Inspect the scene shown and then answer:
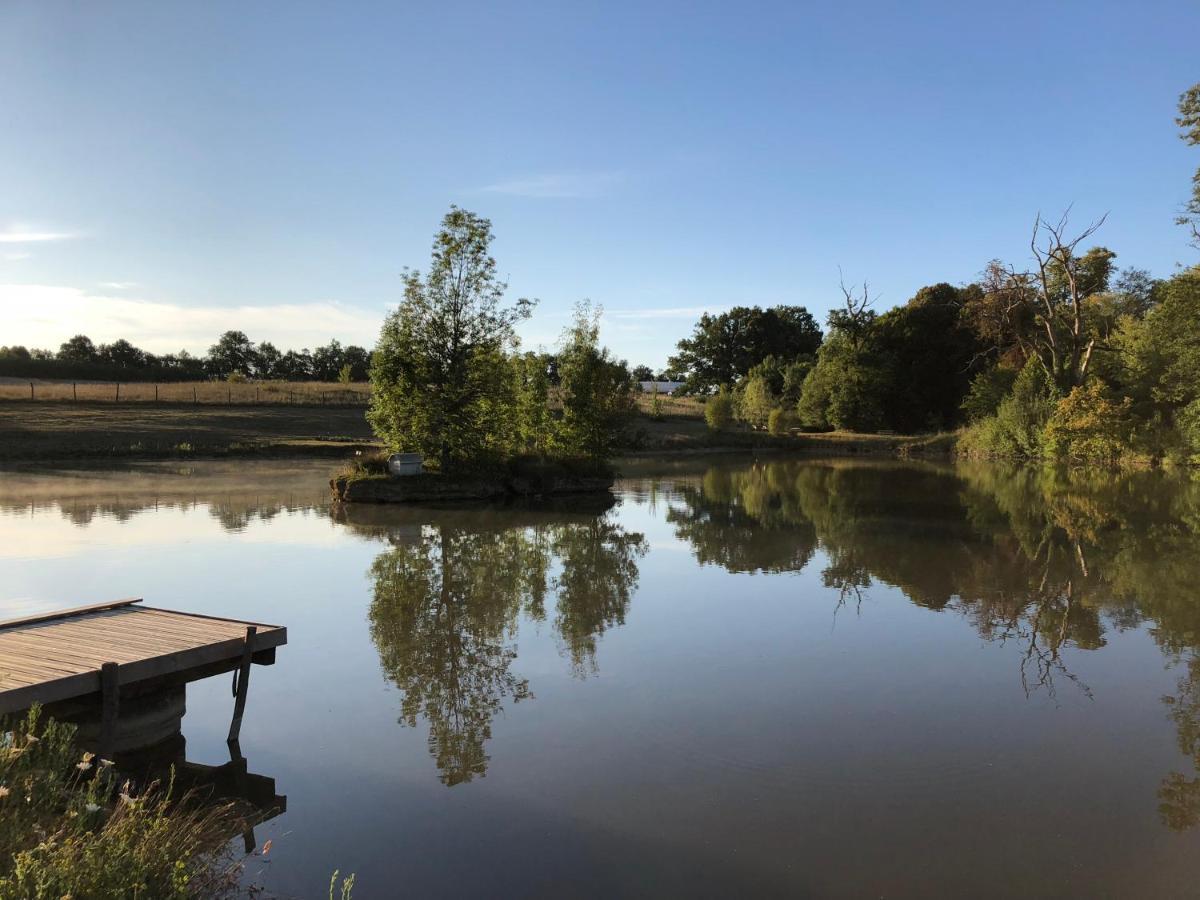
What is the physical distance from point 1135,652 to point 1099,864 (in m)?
4.89

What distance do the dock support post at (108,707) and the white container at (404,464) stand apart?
16.8 meters

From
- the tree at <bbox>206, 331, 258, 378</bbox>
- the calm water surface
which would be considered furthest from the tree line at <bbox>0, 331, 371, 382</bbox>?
the calm water surface

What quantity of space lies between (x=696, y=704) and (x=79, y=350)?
99.8 m

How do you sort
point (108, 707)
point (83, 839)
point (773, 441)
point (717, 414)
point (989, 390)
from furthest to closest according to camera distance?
point (717, 414) < point (773, 441) < point (989, 390) < point (108, 707) < point (83, 839)

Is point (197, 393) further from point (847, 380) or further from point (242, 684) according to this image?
point (242, 684)

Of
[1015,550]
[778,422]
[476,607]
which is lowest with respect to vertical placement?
[476,607]

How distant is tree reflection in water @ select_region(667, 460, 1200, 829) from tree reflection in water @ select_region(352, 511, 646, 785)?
2516mm

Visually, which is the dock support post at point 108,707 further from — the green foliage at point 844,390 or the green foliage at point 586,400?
the green foliage at point 844,390

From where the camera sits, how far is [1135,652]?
8.17 m

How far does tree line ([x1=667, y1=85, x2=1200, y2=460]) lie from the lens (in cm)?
3288

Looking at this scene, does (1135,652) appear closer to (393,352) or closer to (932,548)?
(932,548)

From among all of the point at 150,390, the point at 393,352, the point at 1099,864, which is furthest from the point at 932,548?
the point at 150,390

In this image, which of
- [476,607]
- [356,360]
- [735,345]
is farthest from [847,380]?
[356,360]

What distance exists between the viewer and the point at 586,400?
87.3 ft
